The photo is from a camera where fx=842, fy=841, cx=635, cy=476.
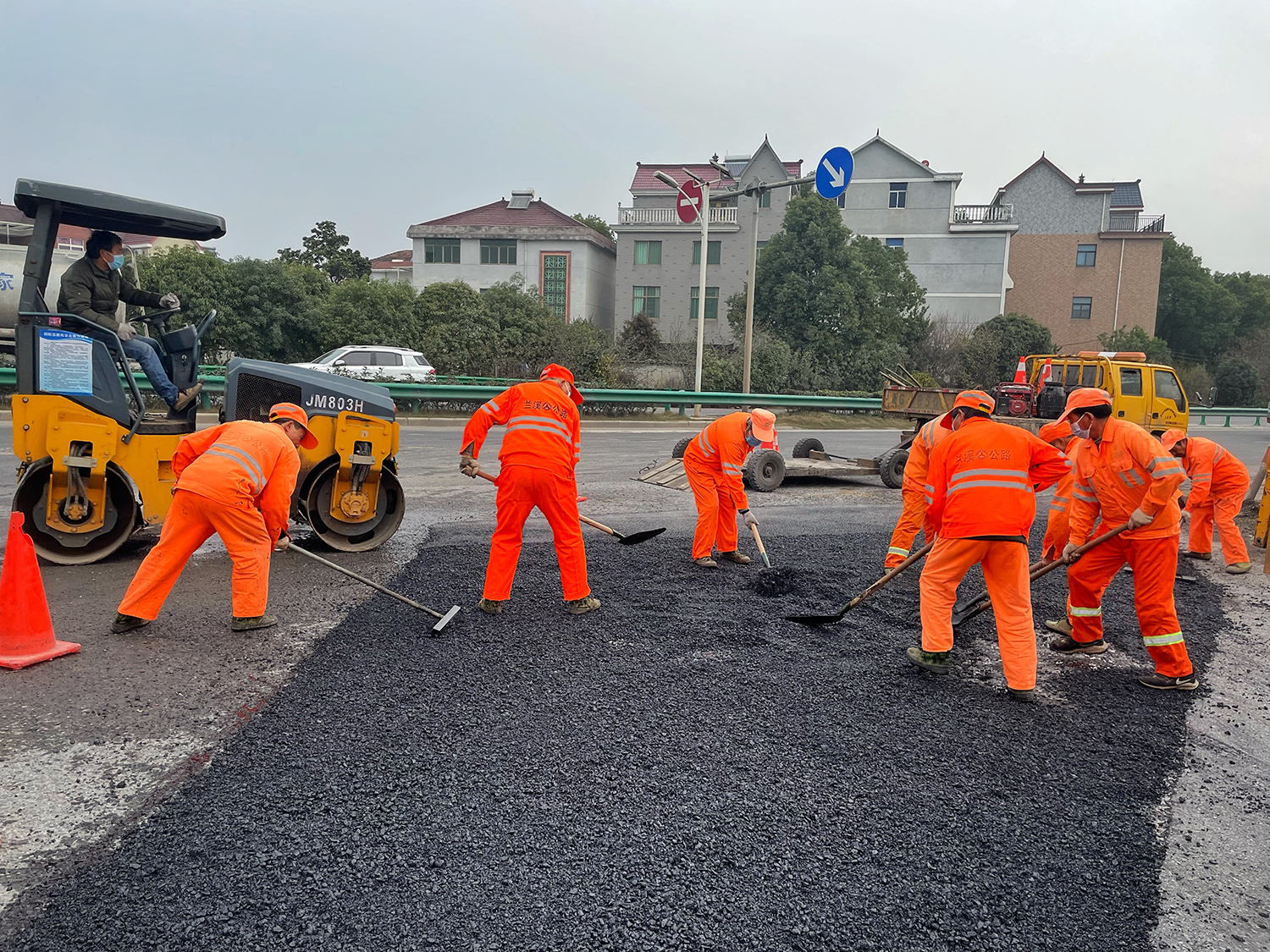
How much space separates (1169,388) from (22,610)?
14336 millimetres

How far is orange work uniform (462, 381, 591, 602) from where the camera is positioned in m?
5.18

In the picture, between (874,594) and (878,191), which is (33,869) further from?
(878,191)

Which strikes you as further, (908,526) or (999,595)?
(908,526)

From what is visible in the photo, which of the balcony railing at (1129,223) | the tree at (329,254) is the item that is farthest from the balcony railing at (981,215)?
the tree at (329,254)

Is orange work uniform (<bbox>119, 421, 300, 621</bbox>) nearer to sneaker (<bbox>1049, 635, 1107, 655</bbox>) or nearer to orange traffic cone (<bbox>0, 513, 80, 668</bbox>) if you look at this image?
orange traffic cone (<bbox>0, 513, 80, 668</bbox>)

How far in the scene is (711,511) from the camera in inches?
271

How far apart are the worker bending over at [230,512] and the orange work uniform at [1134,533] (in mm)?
4586

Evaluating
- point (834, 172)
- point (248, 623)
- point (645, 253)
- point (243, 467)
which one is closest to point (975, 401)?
point (243, 467)

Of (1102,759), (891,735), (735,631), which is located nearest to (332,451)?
(735,631)

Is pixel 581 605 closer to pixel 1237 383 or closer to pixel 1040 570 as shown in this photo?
pixel 1040 570

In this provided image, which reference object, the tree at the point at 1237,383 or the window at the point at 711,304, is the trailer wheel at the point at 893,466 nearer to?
the window at the point at 711,304

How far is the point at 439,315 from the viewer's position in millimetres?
24812

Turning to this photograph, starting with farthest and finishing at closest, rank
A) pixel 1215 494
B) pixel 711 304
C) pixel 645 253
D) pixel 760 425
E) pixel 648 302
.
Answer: pixel 648 302 → pixel 645 253 → pixel 711 304 → pixel 1215 494 → pixel 760 425

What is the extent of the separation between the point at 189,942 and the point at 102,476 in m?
4.65
